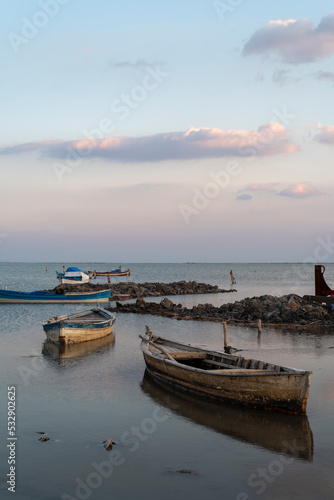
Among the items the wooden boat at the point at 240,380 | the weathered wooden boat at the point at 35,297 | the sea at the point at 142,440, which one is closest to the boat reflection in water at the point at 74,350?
Result: the sea at the point at 142,440

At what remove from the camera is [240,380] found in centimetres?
1391

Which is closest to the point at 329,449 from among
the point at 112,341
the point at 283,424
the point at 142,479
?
the point at 283,424

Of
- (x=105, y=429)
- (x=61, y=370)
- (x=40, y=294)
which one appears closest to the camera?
(x=105, y=429)

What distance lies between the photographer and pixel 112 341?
1042 inches

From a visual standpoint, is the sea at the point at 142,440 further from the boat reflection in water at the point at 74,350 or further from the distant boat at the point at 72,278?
the distant boat at the point at 72,278

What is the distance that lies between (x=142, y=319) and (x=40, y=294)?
1732 cm

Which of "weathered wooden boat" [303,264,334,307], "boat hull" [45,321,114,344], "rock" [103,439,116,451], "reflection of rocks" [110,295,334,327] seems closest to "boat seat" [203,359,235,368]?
"rock" [103,439,116,451]

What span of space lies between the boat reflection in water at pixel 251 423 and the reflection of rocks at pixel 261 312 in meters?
18.1

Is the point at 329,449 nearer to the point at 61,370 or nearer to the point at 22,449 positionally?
the point at 22,449

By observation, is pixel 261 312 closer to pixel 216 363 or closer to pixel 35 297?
pixel 216 363

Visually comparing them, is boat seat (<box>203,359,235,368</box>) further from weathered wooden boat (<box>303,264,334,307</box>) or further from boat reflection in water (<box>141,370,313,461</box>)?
weathered wooden boat (<box>303,264,334,307</box>)

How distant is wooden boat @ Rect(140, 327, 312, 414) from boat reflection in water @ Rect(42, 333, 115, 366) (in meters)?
5.55

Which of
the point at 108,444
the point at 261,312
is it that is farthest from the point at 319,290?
the point at 108,444

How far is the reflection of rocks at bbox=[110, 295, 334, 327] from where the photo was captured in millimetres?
32312
